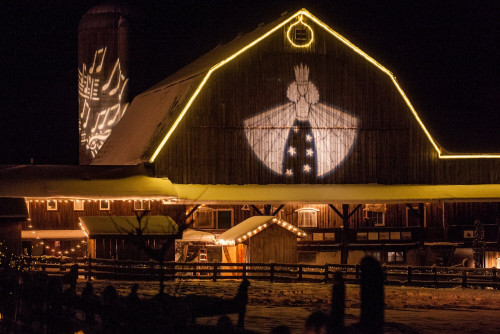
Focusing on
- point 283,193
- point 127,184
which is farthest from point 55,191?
point 283,193

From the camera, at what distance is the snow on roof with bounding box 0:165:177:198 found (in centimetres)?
3428

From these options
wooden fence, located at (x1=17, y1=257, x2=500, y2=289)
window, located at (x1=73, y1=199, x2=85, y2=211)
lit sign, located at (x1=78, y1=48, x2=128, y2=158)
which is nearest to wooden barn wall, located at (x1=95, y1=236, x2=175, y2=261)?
wooden fence, located at (x1=17, y1=257, x2=500, y2=289)

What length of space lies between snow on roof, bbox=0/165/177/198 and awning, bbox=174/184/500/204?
153 cm

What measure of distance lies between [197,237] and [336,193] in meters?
6.34

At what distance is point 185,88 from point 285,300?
570 inches

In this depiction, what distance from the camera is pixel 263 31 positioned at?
1512 inches

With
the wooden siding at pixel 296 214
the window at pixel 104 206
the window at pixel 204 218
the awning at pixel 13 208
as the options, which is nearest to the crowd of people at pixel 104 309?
the awning at pixel 13 208

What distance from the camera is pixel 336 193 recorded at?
124ft

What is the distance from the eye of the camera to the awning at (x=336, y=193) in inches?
1426

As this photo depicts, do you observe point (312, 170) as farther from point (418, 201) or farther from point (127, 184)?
point (127, 184)

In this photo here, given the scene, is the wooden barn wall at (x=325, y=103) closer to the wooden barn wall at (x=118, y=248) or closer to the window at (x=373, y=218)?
the wooden barn wall at (x=118, y=248)

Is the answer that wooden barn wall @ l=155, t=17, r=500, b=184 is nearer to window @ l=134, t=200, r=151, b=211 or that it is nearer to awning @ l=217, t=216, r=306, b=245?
window @ l=134, t=200, r=151, b=211

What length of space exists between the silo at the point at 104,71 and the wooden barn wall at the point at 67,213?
11632 millimetres

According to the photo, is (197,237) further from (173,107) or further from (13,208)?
(13,208)
